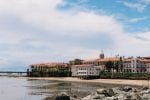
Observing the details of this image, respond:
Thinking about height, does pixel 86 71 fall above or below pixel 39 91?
above

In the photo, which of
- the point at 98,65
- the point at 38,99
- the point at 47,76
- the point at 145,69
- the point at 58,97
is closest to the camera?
the point at 58,97

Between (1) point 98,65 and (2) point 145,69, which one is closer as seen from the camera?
(2) point 145,69

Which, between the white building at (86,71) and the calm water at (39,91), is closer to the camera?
the calm water at (39,91)

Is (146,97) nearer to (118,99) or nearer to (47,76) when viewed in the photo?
(118,99)

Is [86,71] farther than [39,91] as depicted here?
Yes

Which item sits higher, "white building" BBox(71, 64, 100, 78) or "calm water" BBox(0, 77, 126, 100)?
"white building" BBox(71, 64, 100, 78)

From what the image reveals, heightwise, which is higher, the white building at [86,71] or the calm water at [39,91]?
the white building at [86,71]

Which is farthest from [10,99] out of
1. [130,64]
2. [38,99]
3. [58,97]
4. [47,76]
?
[47,76]

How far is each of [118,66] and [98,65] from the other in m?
13.0

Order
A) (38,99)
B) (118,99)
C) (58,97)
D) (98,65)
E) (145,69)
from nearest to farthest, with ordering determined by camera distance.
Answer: (118,99)
(58,97)
(38,99)
(145,69)
(98,65)

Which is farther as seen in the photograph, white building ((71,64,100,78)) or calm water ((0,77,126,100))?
white building ((71,64,100,78))

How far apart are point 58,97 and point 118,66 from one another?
4959 inches

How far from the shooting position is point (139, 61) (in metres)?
164

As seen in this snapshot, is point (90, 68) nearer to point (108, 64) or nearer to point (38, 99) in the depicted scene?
point (108, 64)
